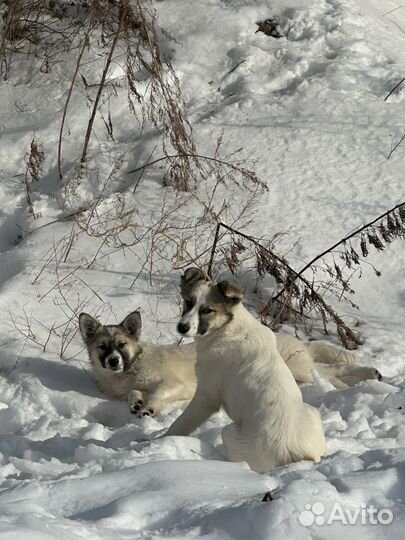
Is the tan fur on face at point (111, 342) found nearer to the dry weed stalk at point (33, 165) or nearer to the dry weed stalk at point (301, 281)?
the dry weed stalk at point (301, 281)

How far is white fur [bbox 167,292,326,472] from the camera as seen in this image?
5.33 metres

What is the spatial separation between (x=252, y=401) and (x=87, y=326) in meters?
2.55

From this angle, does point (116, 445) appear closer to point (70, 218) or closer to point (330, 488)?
point (330, 488)

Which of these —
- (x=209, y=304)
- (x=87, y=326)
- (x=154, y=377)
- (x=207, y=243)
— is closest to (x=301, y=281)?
(x=207, y=243)

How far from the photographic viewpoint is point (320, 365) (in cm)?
770

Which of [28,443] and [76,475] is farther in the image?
[28,443]

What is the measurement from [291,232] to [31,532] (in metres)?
6.32

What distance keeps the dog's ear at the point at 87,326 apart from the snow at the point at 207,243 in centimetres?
33

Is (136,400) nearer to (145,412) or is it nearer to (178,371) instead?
(145,412)

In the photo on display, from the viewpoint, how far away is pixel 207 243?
9094 millimetres

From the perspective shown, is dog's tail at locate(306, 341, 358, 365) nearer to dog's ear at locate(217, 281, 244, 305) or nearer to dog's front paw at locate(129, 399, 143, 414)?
dog's front paw at locate(129, 399, 143, 414)

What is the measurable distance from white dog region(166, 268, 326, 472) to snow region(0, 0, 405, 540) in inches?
12.0

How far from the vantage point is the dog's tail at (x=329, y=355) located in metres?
7.69

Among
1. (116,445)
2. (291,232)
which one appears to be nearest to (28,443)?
(116,445)
